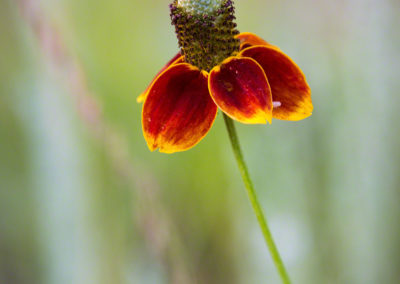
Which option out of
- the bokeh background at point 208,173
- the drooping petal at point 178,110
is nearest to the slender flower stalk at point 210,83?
the drooping petal at point 178,110

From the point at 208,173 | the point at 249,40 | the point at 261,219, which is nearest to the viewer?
the point at 261,219

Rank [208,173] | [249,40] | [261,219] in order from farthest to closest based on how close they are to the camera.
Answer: [208,173] → [249,40] → [261,219]

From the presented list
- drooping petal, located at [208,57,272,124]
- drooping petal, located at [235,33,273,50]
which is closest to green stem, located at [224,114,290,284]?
Result: drooping petal, located at [208,57,272,124]

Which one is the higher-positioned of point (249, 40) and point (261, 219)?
point (249, 40)

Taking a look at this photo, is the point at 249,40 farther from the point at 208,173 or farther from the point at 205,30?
the point at 208,173

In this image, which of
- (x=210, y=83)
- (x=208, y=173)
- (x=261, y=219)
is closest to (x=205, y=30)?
(x=210, y=83)

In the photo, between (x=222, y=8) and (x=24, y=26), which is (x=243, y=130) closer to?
(x=24, y=26)
